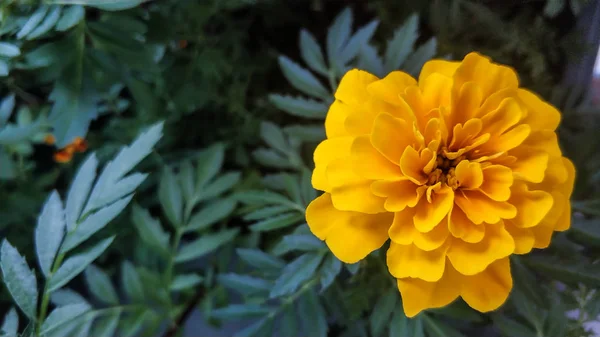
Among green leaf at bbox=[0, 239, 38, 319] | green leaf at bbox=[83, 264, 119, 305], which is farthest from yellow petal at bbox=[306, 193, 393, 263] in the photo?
green leaf at bbox=[83, 264, 119, 305]

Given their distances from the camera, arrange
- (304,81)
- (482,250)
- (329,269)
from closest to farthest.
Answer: (482,250) → (329,269) → (304,81)

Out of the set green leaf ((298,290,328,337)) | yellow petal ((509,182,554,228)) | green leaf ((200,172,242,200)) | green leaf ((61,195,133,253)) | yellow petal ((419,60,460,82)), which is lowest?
green leaf ((298,290,328,337))

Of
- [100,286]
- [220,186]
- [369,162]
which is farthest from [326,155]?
[100,286]

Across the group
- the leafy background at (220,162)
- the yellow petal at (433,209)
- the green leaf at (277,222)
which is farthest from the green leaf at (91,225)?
the yellow petal at (433,209)

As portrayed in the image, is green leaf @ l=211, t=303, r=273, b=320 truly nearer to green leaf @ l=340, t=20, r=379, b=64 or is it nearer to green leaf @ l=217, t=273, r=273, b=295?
green leaf @ l=217, t=273, r=273, b=295

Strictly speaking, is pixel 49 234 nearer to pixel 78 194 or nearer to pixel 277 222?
pixel 78 194

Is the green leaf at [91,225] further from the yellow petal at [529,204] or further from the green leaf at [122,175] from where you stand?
the yellow petal at [529,204]

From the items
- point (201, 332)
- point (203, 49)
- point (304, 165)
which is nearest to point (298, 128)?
Result: point (304, 165)
